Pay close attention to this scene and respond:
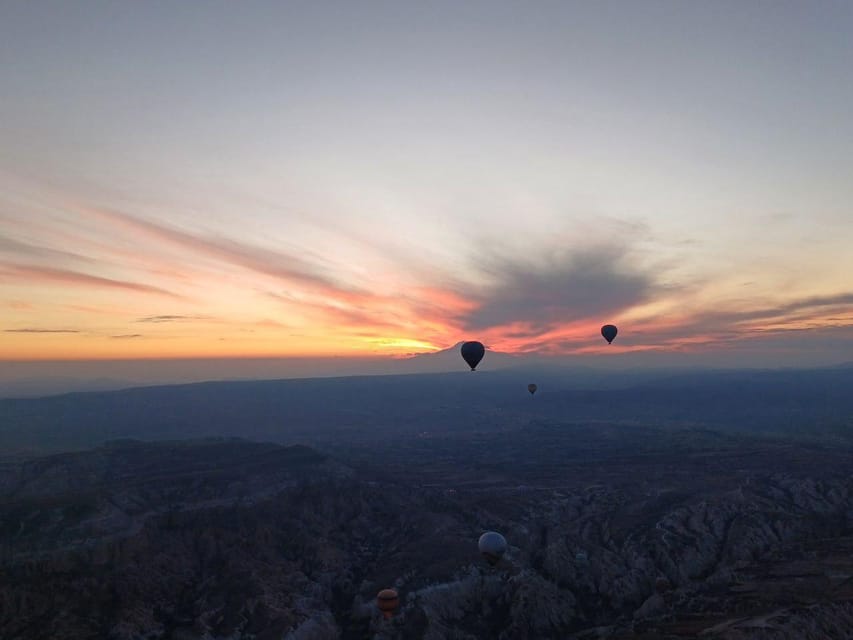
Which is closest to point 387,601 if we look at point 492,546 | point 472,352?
point 492,546

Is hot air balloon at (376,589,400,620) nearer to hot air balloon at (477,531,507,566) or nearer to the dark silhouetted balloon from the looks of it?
hot air balloon at (477,531,507,566)

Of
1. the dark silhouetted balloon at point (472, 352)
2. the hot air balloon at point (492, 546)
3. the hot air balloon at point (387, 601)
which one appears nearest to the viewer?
the hot air balloon at point (387, 601)

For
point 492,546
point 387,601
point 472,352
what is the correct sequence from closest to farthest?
point 387,601
point 492,546
point 472,352

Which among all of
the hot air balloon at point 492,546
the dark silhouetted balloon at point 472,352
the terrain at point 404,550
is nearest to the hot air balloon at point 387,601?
the terrain at point 404,550

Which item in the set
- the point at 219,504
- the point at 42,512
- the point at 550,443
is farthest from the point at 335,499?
the point at 550,443

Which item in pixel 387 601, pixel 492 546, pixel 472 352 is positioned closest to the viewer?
pixel 387 601

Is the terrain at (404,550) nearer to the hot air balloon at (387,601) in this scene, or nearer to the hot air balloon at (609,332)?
the hot air balloon at (387,601)

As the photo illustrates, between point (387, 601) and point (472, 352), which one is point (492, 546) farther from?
point (472, 352)

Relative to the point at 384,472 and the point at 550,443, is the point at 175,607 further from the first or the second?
the point at 550,443
